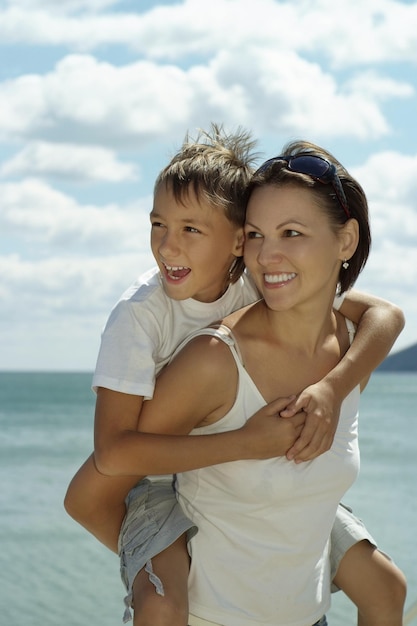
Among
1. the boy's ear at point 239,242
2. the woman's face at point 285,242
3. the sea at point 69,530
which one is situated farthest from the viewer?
the sea at point 69,530

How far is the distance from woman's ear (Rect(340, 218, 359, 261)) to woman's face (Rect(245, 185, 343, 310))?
0.10 m

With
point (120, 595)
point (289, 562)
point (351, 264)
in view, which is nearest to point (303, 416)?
point (289, 562)

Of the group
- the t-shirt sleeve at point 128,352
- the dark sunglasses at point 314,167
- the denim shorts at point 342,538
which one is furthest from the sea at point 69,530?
the dark sunglasses at point 314,167

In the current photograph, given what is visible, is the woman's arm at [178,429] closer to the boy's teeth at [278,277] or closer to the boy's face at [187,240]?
the boy's teeth at [278,277]

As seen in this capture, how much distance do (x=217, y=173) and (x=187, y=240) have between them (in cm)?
21

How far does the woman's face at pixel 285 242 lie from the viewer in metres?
2.58

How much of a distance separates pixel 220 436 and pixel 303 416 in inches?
9.4

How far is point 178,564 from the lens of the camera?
8.22 ft

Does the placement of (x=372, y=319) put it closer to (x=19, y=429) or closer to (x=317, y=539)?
(x=317, y=539)

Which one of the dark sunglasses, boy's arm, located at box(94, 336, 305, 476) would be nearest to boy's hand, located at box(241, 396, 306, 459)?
boy's arm, located at box(94, 336, 305, 476)

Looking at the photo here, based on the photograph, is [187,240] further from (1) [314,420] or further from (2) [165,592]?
(2) [165,592]

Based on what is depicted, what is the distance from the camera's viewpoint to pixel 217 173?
109 inches

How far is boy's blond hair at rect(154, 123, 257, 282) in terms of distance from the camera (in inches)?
108

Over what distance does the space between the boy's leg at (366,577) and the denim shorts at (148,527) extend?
0.50 meters
